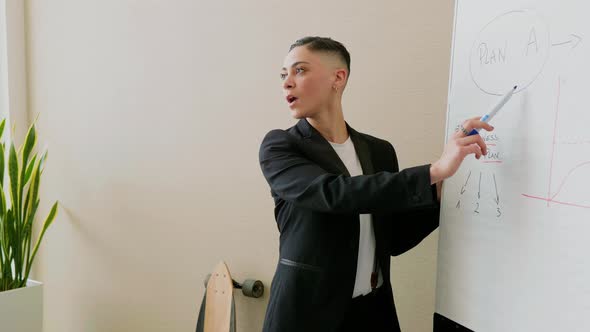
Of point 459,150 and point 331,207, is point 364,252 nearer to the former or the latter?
point 331,207

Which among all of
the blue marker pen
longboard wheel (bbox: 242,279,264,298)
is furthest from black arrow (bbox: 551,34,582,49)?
longboard wheel (bbox: 242,279,264,298)

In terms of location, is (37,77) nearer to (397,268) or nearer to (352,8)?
(352,8)

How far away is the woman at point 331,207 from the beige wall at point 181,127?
371 mm

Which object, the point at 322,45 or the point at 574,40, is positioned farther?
the point at 322,45

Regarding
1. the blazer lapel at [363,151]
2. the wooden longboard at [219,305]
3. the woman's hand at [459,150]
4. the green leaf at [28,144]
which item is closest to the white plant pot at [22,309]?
the green leaf at [28,144]

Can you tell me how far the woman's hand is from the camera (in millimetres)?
1128

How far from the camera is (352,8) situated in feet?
6.39

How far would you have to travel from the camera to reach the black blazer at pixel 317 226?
1236 mm

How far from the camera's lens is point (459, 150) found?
44.3 inches

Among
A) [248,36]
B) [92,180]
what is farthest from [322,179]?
[92,180]

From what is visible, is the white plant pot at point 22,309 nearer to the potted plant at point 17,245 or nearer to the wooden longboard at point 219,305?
the potted plant at point 17,245

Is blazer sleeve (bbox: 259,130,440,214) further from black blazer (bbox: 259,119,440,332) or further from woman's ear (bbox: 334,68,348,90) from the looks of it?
woman's ear (bbox: 334,68,348,90)

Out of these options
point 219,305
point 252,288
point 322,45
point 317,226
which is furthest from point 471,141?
point 219,305

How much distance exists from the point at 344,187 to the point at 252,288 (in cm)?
112
